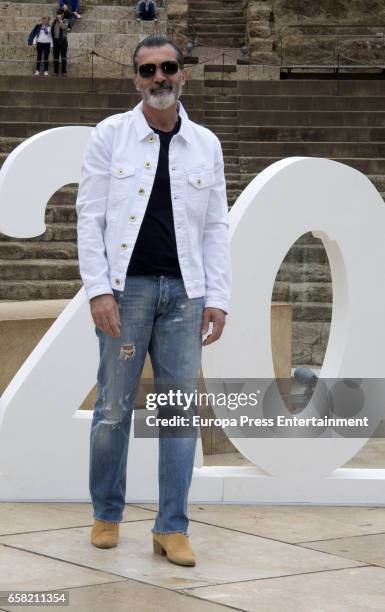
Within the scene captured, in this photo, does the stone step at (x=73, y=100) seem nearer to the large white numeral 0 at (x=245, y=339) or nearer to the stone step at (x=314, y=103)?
the stone step at (x=314, y=103)

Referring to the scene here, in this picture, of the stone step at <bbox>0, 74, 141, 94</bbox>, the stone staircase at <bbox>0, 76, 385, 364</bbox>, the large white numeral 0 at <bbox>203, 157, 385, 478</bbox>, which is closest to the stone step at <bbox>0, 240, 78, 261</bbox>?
the stone staircase at <bbox>0, 76, 385, 364</bbox>

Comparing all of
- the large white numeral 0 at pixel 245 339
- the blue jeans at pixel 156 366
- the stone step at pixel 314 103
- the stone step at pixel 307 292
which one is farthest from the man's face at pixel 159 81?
the stone step at pixel 314 103

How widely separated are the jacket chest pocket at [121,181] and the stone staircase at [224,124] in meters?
10.3

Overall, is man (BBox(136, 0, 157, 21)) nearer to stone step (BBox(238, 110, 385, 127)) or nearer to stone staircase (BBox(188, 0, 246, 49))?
stone staircase (BBox(188, 0, 246, 49))

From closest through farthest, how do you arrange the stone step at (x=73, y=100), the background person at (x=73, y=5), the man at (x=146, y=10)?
the stone step at (x=73, y=100) < the background person at (x=73, y=5) < the man at (x=146, y=10)

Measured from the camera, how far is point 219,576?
504cm

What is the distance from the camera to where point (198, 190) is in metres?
5.23

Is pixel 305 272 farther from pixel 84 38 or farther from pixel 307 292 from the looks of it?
pixel 84 38

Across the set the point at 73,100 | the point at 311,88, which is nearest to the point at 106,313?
the point at 73,100

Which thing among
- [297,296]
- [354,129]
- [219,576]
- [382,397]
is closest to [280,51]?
[354,129]

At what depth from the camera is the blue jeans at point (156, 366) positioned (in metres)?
A: 5.18

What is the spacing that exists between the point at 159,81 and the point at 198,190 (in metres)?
0.43

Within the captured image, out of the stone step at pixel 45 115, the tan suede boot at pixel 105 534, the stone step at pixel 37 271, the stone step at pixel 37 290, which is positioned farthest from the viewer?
the stone step at pixel 45 115

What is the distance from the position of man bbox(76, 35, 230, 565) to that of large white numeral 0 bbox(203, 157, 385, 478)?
1088mm
